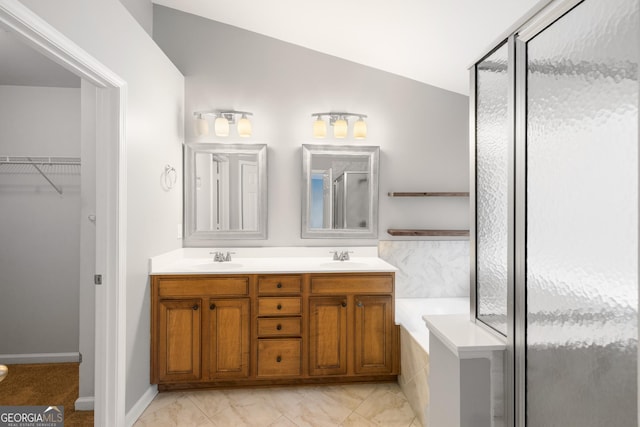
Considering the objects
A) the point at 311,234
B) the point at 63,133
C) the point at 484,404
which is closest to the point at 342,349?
the point at 311,234

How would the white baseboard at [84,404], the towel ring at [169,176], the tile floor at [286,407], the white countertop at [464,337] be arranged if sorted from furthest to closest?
1. the towel ring at [169,176]
2. the white baseboard at [84,404]
3. the tile floor at [286,407]
4. the white countertop at [464,337]

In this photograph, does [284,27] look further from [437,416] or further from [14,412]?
[14,412]

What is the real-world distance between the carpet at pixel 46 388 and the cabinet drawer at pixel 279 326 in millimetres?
1166

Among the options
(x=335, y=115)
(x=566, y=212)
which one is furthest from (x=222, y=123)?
(x=566, y=212)

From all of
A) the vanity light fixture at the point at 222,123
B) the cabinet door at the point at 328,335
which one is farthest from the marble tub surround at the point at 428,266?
the vanity light fixture at the point at 222,123

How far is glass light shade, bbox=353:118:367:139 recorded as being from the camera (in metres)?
3.17

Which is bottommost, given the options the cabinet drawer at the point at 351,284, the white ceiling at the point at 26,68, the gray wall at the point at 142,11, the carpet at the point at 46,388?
the carpet at the point at 46,388

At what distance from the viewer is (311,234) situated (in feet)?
10.6

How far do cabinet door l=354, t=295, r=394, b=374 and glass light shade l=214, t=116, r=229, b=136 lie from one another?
5.67ft

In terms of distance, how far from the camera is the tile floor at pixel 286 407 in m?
2.28

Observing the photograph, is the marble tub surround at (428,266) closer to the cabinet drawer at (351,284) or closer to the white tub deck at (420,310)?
the white tub deck at (420,310)

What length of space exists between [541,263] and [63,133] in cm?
352

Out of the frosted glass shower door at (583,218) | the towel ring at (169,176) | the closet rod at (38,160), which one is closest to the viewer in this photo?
the frosted glass shower door at (583,218)

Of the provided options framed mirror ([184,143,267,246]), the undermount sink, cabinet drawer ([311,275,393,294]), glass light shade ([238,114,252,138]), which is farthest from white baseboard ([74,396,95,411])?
glass light shade ([238,114,252,138])
